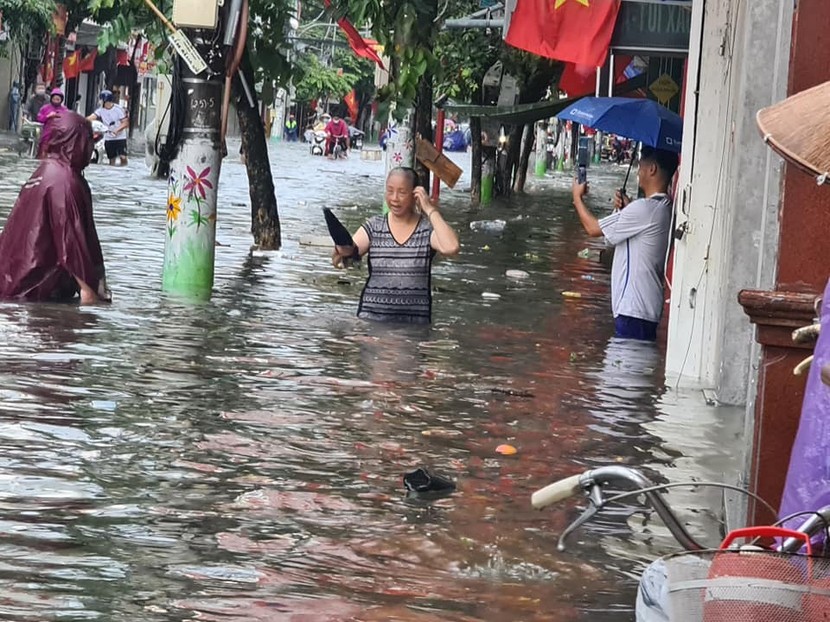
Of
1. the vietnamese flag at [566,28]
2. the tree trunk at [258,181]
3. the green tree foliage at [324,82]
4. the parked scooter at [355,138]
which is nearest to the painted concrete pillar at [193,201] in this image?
Result: the vietnamese flag at [566,28]

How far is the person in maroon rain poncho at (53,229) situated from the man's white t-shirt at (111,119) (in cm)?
2219

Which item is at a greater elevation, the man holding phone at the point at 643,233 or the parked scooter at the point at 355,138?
the man holding phone at the point at 643,233

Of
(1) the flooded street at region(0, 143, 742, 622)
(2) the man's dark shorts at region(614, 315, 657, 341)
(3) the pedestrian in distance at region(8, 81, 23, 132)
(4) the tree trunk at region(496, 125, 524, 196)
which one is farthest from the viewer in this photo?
(3) the pedestrian in distance at region(8, 81, 23, 132)

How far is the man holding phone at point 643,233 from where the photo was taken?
1254cm

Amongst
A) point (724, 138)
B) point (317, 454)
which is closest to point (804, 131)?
point (317, 454)

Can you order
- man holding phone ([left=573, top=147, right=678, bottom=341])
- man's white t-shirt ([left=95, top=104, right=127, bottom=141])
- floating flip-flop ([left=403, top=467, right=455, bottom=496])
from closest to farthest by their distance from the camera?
floating flip-flop ([left=403, top=467, right=455, bottom=496])
man holding phone ([left=573, top=147, right=678, bottom=341])
man's white t-shirt ([left=95, top=104, right=127, bottom=141])

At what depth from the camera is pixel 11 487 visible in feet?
22.8

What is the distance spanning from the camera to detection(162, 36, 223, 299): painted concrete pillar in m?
14.2

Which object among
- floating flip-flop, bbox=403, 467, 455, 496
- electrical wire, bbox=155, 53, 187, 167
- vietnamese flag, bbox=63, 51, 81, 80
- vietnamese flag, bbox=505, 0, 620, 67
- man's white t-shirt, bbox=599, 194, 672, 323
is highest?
vietnamese flag, bbox=505, 0, 620, 67

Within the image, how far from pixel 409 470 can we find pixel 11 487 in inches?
73.8

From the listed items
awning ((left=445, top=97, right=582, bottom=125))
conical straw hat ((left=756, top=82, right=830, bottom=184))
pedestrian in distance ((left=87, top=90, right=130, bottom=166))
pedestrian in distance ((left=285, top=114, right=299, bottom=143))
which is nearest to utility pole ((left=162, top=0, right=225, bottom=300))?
awning ((left=445, top=97, right=582, bottom=125))

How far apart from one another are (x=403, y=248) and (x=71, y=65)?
4037 cm

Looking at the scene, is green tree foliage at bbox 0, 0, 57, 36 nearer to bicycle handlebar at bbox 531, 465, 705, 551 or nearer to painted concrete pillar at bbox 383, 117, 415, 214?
painted concrete pillar at bbox 383, 117, 415, 214

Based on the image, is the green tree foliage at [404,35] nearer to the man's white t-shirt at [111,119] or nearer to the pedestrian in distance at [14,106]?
the man's white t-shirt at [111,119]
